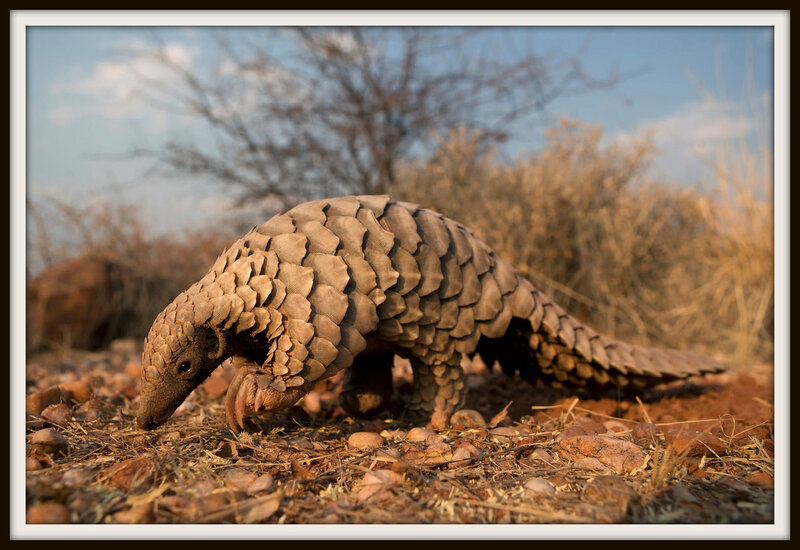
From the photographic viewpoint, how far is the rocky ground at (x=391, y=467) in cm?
197

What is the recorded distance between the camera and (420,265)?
9.80 ft

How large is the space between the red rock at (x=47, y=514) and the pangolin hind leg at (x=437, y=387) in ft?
5.91

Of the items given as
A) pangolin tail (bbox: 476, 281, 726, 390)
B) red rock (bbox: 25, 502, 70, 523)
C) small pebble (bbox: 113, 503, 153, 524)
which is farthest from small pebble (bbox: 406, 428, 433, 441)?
red rock (bbox: 25, 502, 70, 523)

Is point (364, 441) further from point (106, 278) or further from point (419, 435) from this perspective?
point (106, 278)

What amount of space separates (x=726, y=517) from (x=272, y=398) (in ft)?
5.91

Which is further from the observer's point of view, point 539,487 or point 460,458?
point 460,458

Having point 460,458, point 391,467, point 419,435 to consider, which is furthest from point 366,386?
point 391,467

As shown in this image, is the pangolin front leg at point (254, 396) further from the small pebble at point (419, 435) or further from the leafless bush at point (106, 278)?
the leafless bush at point (106, 278)

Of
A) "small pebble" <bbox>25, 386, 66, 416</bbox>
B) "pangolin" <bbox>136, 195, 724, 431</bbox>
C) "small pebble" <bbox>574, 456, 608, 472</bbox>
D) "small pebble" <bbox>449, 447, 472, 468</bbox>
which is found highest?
"pangolin" <bbox>136, 195, 724, 431</bbox>

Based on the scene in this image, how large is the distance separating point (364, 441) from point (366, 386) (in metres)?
0.77

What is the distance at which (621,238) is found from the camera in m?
6.58

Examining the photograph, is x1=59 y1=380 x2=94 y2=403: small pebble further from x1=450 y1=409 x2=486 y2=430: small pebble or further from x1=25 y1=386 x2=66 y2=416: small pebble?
x1=450 y1=409 x2=486 y2=430: small pebble

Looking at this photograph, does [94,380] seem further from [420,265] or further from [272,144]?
[272,144]

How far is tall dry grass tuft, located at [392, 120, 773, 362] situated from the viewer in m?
6.29
